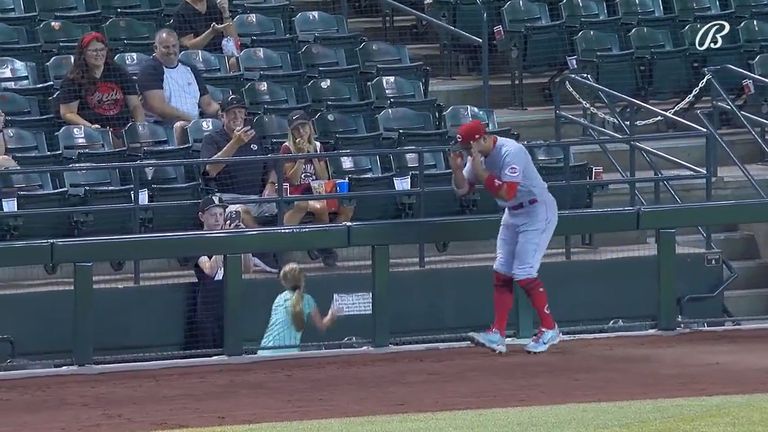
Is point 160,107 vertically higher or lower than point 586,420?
higher

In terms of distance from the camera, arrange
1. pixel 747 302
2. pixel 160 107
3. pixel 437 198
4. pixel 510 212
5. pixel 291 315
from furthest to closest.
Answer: pixel 747 302 → pixel 160 107 → pixel 437 198 → pixel 291 315 → pixel 510 212

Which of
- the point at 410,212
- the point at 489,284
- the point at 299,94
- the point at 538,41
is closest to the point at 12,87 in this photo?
the point at 299,94

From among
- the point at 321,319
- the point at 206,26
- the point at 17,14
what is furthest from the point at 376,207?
the point at 17,14

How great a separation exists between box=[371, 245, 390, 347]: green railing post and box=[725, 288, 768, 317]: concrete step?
3.22m

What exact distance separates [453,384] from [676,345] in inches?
82.8

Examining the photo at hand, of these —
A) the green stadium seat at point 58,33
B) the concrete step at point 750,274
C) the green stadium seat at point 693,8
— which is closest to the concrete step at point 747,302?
the concrete step at point 750,274

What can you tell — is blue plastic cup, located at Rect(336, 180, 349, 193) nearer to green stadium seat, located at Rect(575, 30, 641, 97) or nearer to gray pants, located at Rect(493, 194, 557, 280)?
gray pants, located at Rect(493, 194, 557, 280)

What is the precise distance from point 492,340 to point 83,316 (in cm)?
276

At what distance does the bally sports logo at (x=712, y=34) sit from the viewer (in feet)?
48.2

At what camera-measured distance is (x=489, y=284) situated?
10750 millimetres

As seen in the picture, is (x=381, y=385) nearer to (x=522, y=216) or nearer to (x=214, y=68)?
(x=522, y=216)

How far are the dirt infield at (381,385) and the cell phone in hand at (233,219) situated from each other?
3.24 feet

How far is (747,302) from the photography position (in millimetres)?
12266

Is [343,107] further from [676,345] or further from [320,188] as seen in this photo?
[676,345]
